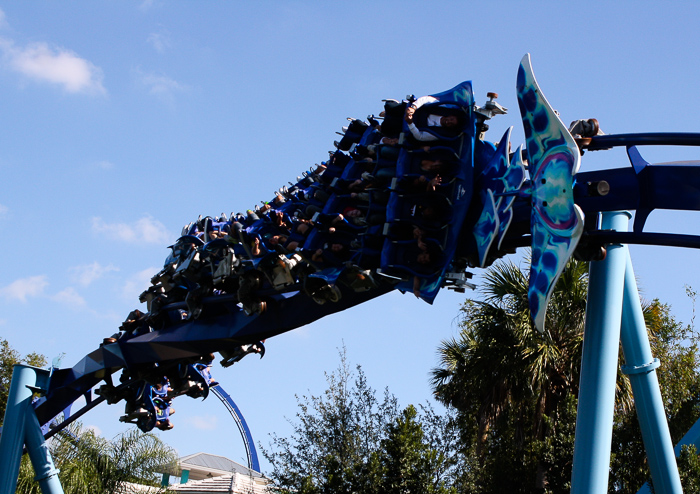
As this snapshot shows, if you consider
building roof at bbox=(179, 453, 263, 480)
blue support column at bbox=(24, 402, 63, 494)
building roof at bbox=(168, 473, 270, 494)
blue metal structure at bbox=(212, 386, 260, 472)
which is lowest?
blue support column at bbox=(24, 402, 63, 494)

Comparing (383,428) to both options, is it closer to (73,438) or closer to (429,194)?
(429,194)

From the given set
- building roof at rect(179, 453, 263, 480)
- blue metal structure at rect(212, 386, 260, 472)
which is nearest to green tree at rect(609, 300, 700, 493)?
Answer: blue metal structure at rect(212, 386, 260, 472)

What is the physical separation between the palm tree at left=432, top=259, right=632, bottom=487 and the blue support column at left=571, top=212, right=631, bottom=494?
441cm

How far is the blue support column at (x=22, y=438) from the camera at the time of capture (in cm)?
1245

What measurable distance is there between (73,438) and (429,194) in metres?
11.1

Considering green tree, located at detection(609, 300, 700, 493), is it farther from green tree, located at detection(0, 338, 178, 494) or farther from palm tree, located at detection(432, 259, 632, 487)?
green tree, located at detection(0, 338, 178, 494)

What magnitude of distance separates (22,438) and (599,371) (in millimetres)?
9608

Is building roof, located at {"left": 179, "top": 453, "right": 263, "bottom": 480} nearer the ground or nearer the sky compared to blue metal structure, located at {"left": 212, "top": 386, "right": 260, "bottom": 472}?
nearer the sky

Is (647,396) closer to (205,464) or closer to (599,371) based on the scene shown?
(599,371)

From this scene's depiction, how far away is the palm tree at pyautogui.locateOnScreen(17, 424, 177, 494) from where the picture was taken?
50.2 ft

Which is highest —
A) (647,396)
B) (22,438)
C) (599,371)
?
(647,396)

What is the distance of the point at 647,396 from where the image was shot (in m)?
7.72

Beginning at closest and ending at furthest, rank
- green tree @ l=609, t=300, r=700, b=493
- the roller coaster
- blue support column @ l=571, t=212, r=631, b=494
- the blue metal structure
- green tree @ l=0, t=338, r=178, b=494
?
the roller coaster
blue support column @ l=571, t=212, r=631, b=494
green tree @ l=609, t=300, r=700, b=493
green tree @ l=0, t=338, r=178, b=494
the blue metal structure

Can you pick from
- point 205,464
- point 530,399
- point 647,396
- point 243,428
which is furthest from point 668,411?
point 205,464
